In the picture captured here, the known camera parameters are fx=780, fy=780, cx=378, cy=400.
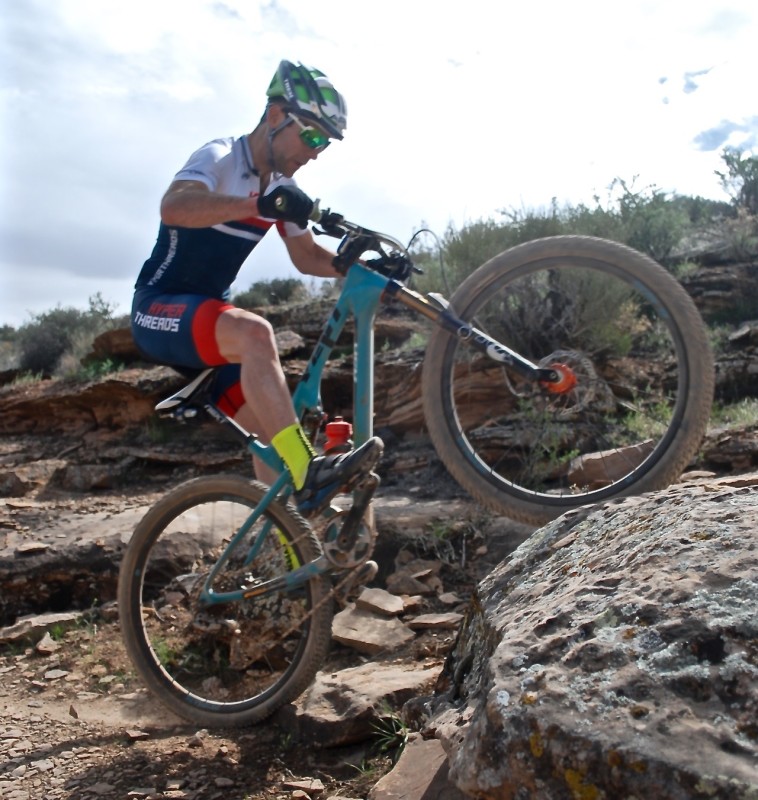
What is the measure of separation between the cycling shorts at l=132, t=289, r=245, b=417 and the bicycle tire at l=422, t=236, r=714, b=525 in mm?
819

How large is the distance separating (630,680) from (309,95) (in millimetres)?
2530

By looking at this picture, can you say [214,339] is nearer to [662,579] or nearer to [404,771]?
[404,771]

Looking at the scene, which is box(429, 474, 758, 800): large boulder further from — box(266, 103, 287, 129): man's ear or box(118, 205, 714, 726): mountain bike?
box(266, 103, 287, 129): man's ear

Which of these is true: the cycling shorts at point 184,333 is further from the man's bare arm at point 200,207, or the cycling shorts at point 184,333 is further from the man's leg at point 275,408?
the man's bare arm at point 200,207

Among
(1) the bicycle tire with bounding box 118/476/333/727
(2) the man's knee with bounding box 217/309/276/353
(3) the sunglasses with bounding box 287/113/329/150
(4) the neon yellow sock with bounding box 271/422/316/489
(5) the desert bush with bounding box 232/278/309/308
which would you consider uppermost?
(5) the desert bush with bounding box 232/278/309/308

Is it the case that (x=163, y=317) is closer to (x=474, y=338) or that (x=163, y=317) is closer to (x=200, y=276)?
(x=200, y=276)

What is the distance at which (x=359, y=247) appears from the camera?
3.07 meters

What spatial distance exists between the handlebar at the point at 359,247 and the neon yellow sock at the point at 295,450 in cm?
73

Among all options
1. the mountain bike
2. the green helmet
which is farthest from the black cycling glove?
the green helmet

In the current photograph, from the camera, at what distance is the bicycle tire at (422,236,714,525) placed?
2746 mm

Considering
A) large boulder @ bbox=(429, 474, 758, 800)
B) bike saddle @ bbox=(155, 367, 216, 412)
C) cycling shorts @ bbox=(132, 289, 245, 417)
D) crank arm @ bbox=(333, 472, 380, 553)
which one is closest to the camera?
large boulder @ bbox=(429, 474, 758, 800)

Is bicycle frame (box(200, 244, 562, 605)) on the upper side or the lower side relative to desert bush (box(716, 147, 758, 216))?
lower

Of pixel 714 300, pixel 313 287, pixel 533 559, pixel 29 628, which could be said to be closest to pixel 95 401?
pixel 29 628

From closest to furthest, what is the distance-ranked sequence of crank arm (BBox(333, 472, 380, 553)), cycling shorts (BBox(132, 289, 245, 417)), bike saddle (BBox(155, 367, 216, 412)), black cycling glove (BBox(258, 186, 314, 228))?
crank arm (BBox(333, 472, 380, 553)) → black cycling glove (BBox(258, 186, 314, 228)) → cycling shorts (BBox(132, 289, 245, 417)) → bike saddle (BBox(155, 367, 216, 412))
